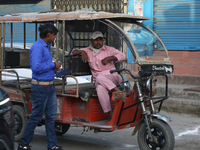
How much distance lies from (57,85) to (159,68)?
2169mm

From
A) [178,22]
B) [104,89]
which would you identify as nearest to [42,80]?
[104,89]

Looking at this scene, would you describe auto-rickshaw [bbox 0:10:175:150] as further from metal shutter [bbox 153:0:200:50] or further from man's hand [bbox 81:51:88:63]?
metal shutter [bbox 153:0:200:50]

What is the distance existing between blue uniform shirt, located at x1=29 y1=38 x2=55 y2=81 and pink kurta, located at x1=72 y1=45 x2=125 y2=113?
727mm

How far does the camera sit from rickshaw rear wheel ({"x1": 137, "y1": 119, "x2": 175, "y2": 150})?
→ 14.8ft

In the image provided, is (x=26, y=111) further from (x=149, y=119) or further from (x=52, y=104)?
(x=149, y=119)

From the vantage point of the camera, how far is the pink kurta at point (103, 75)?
16.5 feet

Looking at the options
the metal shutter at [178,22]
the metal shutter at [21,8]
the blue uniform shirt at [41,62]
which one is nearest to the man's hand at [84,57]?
the blue uniform shirt at [41,62]

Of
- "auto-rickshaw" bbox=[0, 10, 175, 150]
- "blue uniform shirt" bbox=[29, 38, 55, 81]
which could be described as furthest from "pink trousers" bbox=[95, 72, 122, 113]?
"blue uniform shirt" bbox=[29, 38, 55, 81]

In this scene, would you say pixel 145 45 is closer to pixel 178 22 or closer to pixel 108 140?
pixel 108 140

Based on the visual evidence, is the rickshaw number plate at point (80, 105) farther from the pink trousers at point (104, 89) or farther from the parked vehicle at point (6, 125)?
the parked vehicle at point (6, 125)

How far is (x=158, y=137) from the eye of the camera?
15.2ft

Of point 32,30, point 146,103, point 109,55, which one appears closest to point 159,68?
point 146,103

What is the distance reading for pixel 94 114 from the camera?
5207mm

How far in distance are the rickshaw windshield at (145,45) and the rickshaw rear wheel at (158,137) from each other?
0.88m
